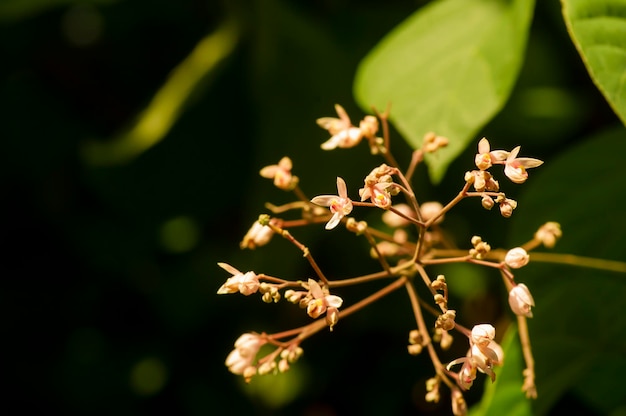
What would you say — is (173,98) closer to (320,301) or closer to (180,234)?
(180,234)

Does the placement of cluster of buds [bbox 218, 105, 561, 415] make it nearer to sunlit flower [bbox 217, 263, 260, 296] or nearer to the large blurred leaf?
sunlit flower [bbox 217, 263, 260, 296]

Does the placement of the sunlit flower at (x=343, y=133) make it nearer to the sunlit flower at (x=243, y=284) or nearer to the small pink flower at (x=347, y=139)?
the small pink flower at (x=347, y=139)

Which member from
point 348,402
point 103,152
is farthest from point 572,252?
point 103,152

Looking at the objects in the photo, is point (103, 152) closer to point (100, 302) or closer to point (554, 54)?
point (100, 302)

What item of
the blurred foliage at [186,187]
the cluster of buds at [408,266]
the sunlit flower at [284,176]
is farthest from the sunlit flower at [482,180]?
the blurred foliage at [186,187]

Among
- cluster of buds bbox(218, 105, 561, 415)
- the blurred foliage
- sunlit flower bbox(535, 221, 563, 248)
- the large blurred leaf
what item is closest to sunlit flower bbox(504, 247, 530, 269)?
cluster of buds bbox(218, 105, 561, 415)

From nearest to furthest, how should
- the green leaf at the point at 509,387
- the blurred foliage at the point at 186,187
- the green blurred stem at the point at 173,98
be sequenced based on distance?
1. the green leaf at the point at 509,387
2. the blurred foliage at the point at 186,187
3. the green blurred stem at the point at 173,98
